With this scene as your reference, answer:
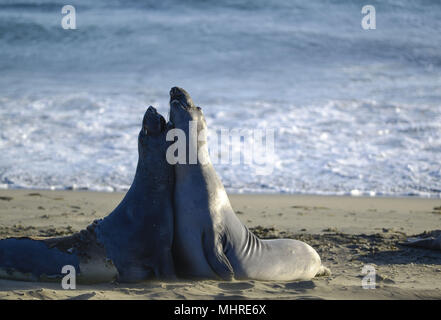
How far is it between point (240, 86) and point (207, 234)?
13.1 meters

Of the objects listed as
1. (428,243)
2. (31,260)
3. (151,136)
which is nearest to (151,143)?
(151,136)

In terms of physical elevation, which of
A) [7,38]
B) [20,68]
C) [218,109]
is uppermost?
[7,38]

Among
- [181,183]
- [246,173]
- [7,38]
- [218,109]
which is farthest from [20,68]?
[181,183]

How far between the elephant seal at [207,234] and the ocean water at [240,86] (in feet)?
14.8

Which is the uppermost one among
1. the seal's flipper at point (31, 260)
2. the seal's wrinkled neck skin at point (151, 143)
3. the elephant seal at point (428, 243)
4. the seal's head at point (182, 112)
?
the seal's head at point (182, 112)

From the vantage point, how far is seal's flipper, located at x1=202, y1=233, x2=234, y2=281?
13.7ft

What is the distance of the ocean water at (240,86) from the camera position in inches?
389

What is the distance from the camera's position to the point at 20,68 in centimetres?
1920

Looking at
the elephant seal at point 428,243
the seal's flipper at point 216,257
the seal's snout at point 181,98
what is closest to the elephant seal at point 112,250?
the seal's flipper at point 216,257

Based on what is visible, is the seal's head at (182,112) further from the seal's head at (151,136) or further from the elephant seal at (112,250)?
the elephant seal at (112,250)

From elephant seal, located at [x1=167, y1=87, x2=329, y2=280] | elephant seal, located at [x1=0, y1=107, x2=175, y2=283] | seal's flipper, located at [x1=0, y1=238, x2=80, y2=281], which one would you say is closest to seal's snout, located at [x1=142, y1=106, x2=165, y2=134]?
elephant seal, located at [x1=167, y1=87, x2=329, y2=280]

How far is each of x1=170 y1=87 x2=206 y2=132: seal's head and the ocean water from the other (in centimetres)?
459
